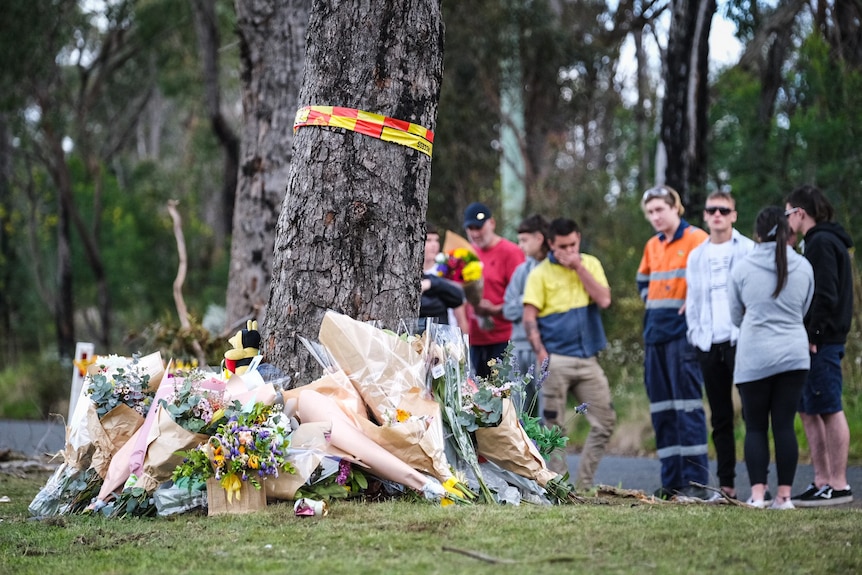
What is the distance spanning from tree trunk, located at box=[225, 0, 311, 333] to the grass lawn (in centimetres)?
598

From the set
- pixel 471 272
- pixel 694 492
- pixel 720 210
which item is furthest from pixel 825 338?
pixel 471 272

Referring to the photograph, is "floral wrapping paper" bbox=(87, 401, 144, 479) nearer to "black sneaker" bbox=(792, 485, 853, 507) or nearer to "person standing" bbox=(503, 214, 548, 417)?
"person standing" bbox=(503, 214, 548, 417)

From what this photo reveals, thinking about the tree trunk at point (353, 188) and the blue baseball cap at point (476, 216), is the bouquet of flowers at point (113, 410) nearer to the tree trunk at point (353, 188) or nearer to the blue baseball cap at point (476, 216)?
the tree trunk at point (353, 188)

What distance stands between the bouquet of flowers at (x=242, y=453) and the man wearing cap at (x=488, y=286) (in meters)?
4.13

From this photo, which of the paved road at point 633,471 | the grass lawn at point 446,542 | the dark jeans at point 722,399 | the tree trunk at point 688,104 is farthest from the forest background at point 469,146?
the dark jeans at point 722,399

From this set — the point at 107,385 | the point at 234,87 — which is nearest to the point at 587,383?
the point at 107,385

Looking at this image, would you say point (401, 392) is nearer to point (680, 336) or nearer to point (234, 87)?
point (680, 336)

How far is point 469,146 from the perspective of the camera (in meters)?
22.9

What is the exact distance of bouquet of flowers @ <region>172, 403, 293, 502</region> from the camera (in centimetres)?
507

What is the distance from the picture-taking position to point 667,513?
203 inches

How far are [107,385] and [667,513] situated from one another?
2763 mm

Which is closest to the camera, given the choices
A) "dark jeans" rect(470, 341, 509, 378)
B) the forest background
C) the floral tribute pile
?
the floral tribute pile

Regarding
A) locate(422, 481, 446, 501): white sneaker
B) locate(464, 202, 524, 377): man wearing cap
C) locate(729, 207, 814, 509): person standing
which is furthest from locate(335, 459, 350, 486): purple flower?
locate(464, 202, 524, 377): man wearing cap

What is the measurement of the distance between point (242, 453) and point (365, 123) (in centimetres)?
191
